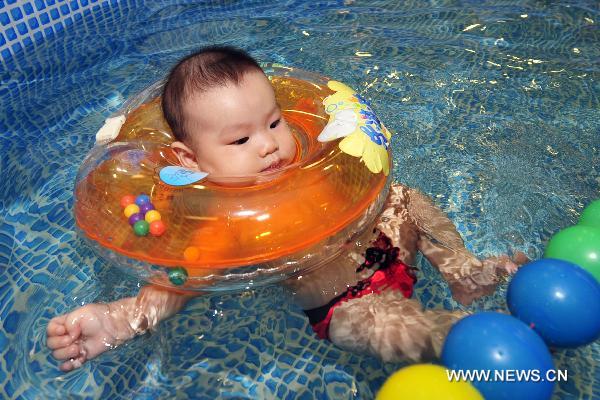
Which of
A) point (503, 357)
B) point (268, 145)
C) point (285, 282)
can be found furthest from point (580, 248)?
point (268, 145)

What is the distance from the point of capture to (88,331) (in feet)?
7.00

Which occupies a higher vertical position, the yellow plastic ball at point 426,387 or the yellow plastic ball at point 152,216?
the yellow plastic ball at point 152,216

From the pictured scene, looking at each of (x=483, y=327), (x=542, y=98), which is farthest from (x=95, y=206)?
(x=542, y=98)

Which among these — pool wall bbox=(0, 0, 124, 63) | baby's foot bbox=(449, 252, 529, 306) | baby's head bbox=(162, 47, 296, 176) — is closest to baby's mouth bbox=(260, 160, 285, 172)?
baby's head bbox=(162, 47, 296, 176)

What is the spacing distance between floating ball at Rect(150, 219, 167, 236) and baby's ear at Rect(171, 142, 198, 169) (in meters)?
0.47

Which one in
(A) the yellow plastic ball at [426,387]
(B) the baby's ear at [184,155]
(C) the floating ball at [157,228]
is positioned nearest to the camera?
(A) the yellow plastic ball at [426,387]

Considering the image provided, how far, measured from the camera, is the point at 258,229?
2.00m

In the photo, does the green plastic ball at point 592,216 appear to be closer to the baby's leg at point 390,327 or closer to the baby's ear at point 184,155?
the baby's leg at point 390,327

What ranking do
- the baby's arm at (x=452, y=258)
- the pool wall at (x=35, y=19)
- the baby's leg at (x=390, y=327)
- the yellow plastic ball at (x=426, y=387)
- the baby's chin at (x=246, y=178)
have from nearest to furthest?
1. the yellow plastic ball at (x=426, y=387)
2. the baby's leg at (x=390, y=327)
3. the baby's chin at (x=246, y=178)
4. the baby's arm at (x=452, y=258)
5. the pool wall at (x=35, y=19)

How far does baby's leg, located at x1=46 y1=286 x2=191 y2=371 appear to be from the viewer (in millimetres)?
2086

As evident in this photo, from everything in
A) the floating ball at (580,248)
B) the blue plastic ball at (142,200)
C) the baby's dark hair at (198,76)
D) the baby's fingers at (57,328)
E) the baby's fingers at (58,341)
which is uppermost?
the baby's dark hair at (198,76)

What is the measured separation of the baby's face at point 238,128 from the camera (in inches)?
87.5

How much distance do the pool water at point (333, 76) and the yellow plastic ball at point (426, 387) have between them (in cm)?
59

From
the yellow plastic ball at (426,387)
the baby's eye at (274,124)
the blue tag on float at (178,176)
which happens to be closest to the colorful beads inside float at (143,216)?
the blue tag on float at (178,176)
